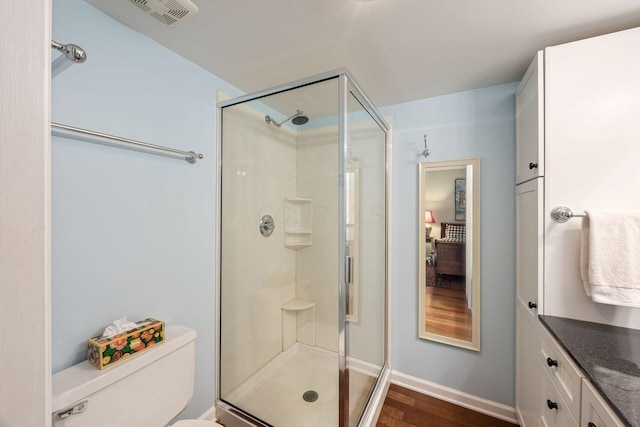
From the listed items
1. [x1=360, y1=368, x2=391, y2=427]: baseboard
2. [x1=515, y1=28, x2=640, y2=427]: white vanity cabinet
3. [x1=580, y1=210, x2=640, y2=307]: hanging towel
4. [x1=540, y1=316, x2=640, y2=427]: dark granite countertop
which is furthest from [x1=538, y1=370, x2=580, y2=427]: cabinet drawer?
[x1=360, y1=368, x2=391, y2=427]: baseboard

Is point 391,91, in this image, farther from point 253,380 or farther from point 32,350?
point 253,380

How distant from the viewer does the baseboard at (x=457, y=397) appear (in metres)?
1.70

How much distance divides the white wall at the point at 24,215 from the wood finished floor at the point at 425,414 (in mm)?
1885

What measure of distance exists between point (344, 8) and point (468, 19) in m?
0.60

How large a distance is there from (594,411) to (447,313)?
109 centimetres

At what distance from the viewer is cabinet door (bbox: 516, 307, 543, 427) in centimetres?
133

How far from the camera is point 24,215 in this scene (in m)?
0.47

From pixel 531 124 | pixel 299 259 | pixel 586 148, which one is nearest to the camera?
pixel 586 148

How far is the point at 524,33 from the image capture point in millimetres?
1251

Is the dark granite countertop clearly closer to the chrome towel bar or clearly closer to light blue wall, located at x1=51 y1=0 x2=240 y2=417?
light blue wall, located at x1=51 y1=0 x2=240 y2=417

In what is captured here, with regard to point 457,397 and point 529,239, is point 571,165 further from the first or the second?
point 457,397

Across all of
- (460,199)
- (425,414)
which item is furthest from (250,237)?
(425,414)

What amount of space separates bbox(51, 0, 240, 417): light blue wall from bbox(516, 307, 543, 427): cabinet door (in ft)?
6.29

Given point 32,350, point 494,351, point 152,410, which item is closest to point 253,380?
point 152,410
